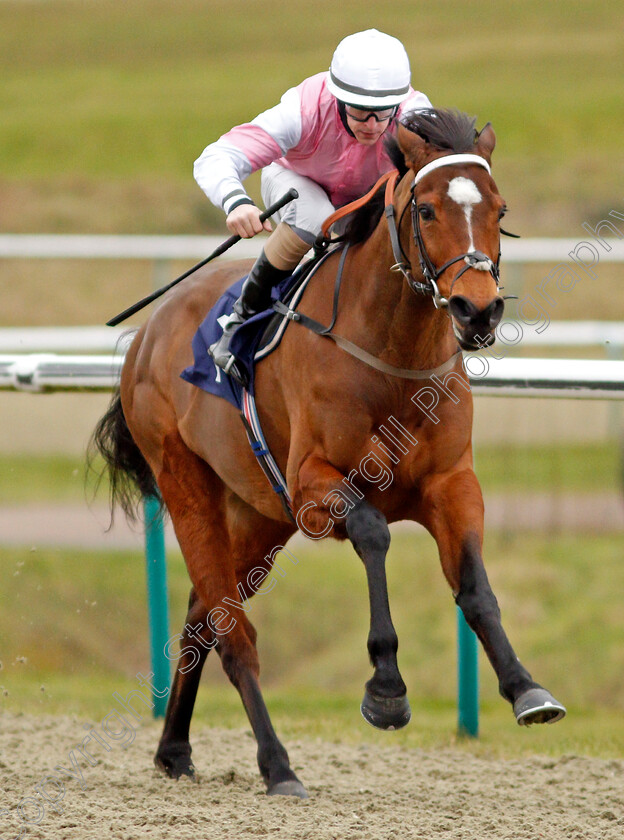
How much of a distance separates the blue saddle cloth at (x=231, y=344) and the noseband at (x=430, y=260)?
62cm

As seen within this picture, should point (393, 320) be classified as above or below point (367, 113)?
below

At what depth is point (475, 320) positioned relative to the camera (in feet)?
9.23

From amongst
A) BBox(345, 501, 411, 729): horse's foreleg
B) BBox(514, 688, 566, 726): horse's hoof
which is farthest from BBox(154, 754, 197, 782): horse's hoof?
BBox(514, 688, 566, 726): horse's hoof

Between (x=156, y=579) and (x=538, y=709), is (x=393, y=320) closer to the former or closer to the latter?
(x=538, y=709)

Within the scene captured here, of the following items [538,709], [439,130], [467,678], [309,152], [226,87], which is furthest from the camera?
[226,87]

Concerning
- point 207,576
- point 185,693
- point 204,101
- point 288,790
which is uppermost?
point 204,101

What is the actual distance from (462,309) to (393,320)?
49 cm

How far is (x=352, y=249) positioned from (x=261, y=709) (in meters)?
1.49

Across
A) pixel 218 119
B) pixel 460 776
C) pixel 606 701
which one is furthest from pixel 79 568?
pixel 218 119

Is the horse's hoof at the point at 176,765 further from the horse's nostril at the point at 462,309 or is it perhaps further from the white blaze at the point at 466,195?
the white blaze at the point at 466,195

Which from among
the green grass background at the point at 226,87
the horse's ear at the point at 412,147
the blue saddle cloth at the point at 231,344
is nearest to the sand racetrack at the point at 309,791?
the blue saddle cloth at the point at 231,344

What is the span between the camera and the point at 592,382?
13.1 feet

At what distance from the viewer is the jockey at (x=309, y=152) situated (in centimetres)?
335

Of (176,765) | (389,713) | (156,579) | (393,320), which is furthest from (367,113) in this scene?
(176,765)
